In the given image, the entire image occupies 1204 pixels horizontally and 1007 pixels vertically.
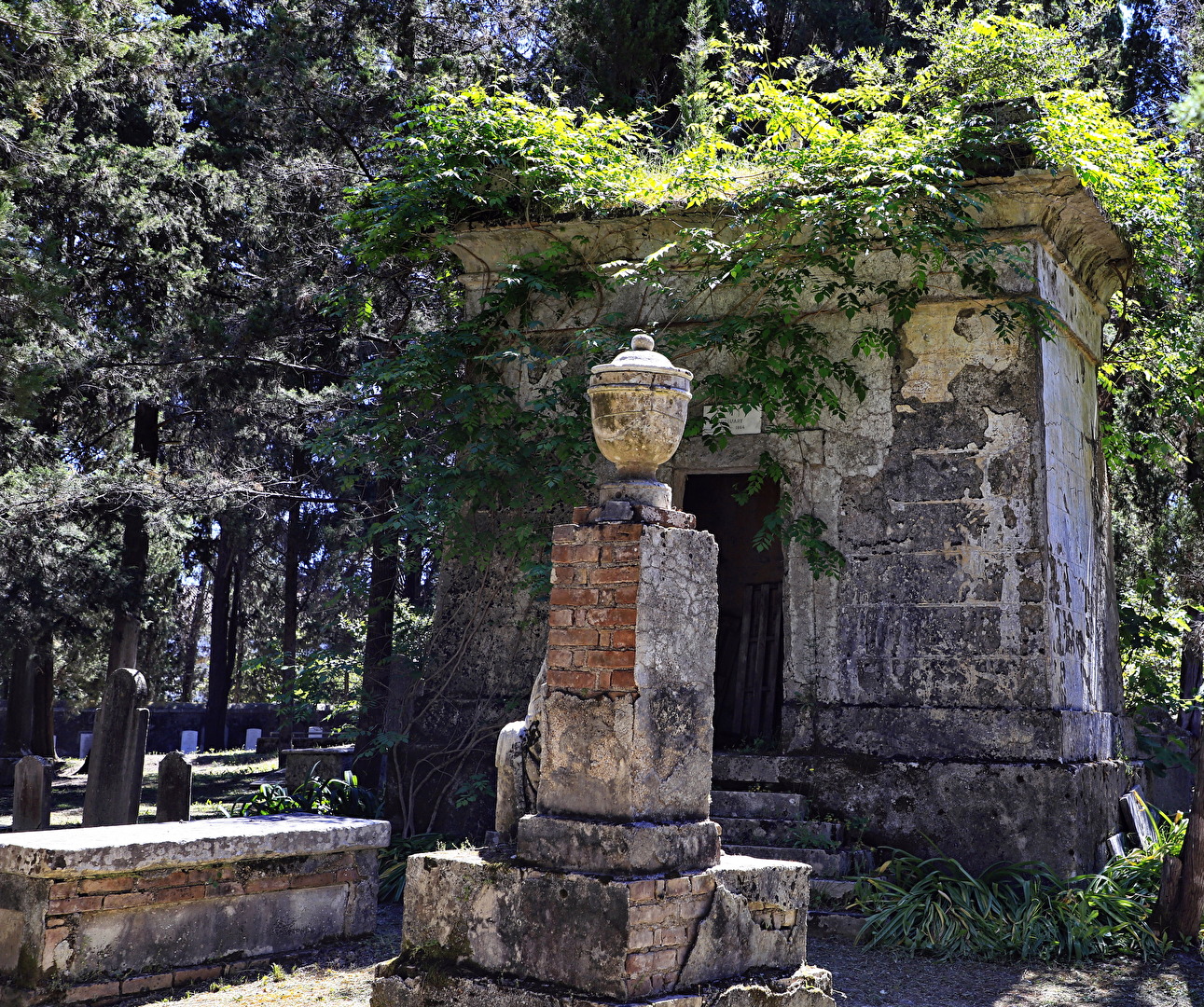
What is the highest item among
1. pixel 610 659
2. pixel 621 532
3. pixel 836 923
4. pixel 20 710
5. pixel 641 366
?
pixel 641 366

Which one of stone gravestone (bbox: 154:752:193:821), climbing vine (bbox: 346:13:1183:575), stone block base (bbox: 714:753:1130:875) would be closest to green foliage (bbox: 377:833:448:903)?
stone gravestone (bbox: 154:752:193:821)

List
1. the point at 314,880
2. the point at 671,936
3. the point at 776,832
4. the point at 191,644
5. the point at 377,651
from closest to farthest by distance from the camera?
the point at 671,936 → the point at 314,880 → the point at 776,832 → the point at 377,651 → the point at 191,644

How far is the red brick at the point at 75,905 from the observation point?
5758mm

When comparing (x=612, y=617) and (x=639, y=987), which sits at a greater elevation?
(x=612, y=617)

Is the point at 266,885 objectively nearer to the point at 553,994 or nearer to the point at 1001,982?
the point at 553,994

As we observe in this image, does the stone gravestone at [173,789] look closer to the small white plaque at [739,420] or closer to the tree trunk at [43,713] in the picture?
the small white plaque at [739,420]

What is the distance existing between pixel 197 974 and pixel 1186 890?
6.03 m

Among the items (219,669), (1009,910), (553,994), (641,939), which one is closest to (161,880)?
(553,994)

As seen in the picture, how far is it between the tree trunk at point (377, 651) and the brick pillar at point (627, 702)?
468 cm

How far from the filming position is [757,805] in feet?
28.5

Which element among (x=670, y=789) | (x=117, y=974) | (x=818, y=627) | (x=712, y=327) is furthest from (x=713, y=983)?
(x=712, y=327)

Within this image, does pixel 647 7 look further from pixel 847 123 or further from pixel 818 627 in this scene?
pixel 818 627

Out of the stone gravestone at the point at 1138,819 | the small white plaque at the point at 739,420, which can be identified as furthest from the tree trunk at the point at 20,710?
the stone gravestone at the point at 1138,819

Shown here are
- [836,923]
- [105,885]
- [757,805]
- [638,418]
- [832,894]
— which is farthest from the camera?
[757,805]
